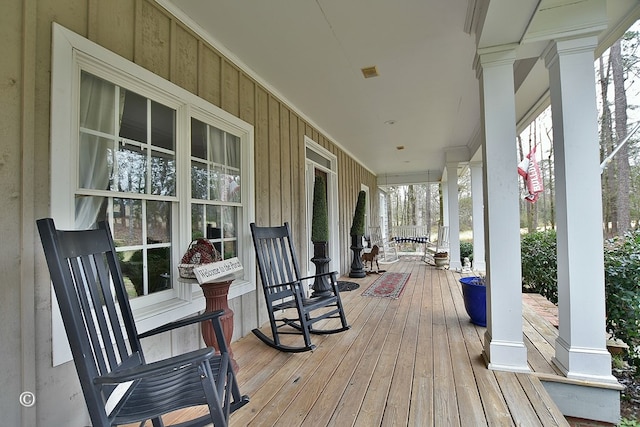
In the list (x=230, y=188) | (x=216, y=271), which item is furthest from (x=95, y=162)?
(x=230, y=188)

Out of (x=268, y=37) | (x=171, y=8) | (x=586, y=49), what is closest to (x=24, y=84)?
(x=171, y=8)

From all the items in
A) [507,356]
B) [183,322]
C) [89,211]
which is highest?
[89,211]

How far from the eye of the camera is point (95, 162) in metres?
1.64

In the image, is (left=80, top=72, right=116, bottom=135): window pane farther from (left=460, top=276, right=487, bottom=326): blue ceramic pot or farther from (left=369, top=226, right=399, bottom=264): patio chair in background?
(left=369, top=226, right=399, bottom=264): patio chair in background

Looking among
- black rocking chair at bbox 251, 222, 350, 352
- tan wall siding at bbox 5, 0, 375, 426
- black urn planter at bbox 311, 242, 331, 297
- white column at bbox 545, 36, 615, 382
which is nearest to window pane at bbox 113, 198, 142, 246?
tan wall siding at bbox 5, 0, 375, 426

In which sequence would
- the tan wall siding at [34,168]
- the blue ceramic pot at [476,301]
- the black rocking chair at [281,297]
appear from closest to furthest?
the tan wall siding at [34,168] → the black rocking chair at [281,297] → the blue ceramic pot at [476,301]

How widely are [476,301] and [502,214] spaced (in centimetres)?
122

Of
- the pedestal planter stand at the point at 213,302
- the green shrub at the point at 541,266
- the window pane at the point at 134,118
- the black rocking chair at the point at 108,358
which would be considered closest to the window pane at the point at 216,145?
the window pane at the point at 134,118

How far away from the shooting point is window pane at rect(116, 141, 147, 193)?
1.77m

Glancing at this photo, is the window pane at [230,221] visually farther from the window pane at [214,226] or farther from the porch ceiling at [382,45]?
the porch ceiling at [382,45]

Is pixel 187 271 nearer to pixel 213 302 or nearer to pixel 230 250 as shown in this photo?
pixel 213 302

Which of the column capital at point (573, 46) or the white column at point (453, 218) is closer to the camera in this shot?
the column capital at point (573, 46)

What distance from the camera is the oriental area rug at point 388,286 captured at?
4312mm

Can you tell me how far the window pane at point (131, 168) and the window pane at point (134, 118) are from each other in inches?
2.8
